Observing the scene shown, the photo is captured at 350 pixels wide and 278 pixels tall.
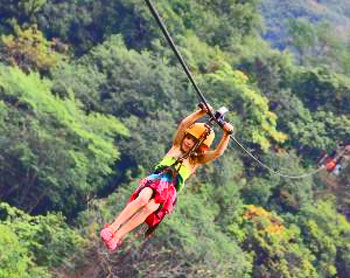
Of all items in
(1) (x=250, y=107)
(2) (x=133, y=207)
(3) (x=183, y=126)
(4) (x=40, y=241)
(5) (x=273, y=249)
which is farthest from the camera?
(1) (x=250, y=107)

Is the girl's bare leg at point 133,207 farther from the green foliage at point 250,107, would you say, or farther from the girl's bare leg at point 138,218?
the green foliage at point 250,107

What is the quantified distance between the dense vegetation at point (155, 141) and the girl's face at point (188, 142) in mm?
7378

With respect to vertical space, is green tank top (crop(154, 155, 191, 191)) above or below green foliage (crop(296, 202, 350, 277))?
above

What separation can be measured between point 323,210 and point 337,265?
1227 mm

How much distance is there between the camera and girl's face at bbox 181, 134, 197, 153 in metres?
4.59

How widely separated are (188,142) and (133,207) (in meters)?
0.52

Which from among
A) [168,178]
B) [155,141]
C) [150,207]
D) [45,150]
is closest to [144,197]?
[150,207]

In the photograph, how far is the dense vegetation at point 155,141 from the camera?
13.2 metres

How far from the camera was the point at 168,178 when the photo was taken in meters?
4.58

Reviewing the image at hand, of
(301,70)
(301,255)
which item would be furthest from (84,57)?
(301,255)

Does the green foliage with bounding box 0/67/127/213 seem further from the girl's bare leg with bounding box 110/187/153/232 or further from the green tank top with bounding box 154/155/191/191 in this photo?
the girl's bare leg with bounding box 110/187/153/232

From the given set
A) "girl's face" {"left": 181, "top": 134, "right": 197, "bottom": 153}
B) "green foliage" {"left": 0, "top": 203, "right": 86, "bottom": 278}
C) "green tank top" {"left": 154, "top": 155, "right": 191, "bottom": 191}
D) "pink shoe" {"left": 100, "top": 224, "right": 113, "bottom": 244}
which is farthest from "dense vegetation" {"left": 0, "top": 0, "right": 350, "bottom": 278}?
"pink shoe" {"left": 100, "top": 224, "right": 113, "bottom": 244}

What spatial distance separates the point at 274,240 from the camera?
1588cm

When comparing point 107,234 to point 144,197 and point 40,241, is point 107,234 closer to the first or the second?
point 144,197
